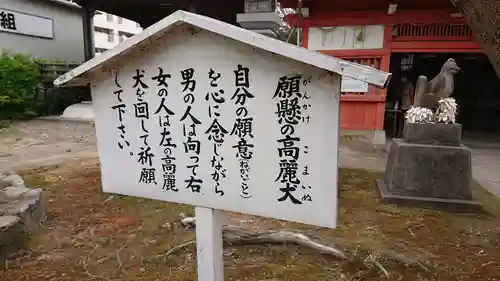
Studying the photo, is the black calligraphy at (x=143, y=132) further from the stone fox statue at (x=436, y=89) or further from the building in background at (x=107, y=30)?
the building in background at (x=107, y=30)

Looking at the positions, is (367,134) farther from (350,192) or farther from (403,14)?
(350,192)

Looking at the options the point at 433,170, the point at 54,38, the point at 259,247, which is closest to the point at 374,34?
the point at 433,170

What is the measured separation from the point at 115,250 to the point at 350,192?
10.5 ft

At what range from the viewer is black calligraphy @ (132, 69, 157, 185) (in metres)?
2.20

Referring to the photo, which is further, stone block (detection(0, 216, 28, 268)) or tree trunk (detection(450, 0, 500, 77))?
stone block (detection(0, 216, 28, 268))

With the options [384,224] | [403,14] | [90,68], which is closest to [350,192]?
[384,224]

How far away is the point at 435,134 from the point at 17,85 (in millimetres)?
11422

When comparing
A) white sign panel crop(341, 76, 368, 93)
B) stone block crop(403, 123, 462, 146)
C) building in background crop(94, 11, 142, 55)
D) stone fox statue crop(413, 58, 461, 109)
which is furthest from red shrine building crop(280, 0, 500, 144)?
building in background crop(94, 11, 142, 55)

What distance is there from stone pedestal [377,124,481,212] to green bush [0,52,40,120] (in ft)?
34.7

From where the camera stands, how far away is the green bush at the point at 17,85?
10852 millimetres

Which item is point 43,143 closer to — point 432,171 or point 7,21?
point 7,21

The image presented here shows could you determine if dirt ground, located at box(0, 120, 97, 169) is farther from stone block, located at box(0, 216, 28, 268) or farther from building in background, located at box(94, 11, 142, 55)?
building in background, located at box(94, 11, 142, 55)

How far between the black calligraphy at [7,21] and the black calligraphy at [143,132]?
480 inches

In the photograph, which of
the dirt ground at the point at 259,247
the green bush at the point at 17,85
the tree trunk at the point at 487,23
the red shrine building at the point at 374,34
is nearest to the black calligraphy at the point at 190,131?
the dirt ground at the point at 259,247
